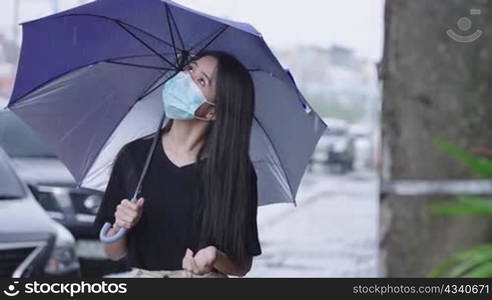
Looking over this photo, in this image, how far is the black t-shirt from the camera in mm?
2961

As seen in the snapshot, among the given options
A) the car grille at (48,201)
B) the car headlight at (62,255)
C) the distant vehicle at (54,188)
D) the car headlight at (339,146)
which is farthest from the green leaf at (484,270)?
the car headlight at (339,146)

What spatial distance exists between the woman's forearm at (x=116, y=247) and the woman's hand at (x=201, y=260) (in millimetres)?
191

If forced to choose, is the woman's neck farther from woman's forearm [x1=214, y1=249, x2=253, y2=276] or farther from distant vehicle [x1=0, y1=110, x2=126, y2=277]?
distant vehicle [x1=0, y1=110, x2=126, y2=277]

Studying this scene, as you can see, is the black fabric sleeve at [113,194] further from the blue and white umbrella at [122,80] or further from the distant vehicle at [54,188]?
the distant vehicle at [54,188]

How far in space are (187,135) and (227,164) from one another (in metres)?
0.15

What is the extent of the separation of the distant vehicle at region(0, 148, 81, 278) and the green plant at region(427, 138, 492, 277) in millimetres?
2136

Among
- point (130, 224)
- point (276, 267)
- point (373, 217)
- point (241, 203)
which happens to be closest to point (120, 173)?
point (130, 224)

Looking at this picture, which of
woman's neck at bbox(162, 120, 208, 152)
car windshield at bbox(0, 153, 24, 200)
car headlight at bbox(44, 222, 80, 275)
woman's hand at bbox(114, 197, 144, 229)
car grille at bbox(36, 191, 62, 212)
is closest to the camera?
woman's hand at bbox(114, 197, 144, 229)

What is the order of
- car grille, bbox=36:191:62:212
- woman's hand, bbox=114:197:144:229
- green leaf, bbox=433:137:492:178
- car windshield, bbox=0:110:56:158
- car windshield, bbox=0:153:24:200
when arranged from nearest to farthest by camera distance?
1. green leaf, bbox=433:137:492:178
2. woman's hand, bbox=114:197:144:229
3. car windshield, bbox=0:110:56:158
4. car windshield, bbox=0:153:24:200
5. car grille, bbox=36:191:62:212

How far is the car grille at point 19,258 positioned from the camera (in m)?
3.60


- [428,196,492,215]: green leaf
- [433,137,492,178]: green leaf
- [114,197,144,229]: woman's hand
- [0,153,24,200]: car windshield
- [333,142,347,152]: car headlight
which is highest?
[433,137,492,178]: green leaf

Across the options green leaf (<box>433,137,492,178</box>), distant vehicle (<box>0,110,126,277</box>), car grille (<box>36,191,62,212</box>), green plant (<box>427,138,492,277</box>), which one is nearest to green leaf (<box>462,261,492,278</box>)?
green plant (<box>427,138,492,277</box>)

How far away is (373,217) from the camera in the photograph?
10352 millimetres

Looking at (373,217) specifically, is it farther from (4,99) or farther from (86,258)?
(4,99)
